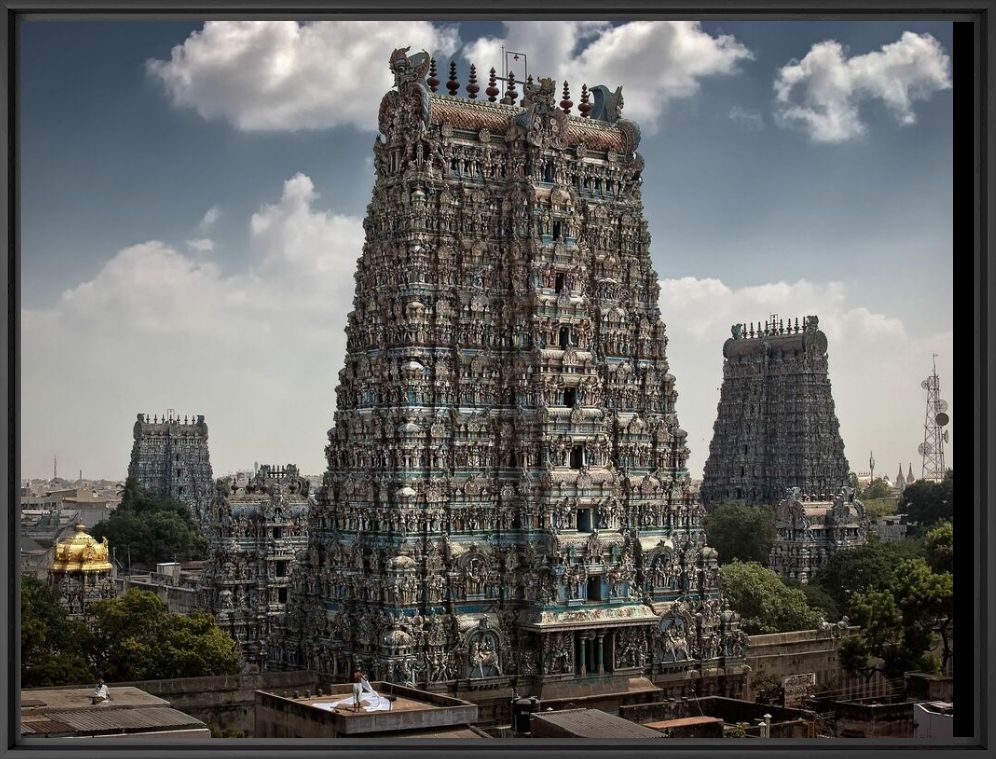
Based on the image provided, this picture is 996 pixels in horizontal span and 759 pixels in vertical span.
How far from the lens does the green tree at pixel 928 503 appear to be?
51188 mm

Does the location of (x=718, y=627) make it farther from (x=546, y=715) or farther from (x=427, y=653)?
(x=546, y=715)

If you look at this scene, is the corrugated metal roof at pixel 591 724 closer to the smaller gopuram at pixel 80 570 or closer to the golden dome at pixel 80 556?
the smaller gopuram at pixel 80 570

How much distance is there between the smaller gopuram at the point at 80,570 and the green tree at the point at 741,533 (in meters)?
19.5

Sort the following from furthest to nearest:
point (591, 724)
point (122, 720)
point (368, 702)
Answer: point (368, 702), point (591, 724), point (122, 720)

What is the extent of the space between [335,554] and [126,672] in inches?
199

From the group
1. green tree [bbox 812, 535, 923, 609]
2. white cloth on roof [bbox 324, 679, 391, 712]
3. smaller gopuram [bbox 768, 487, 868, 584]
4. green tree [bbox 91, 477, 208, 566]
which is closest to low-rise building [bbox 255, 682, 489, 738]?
white cloth on roof [bbox 324, 679, 391, 712]

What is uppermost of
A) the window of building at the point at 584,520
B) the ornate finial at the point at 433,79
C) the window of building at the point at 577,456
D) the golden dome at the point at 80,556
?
the ornate finial at the point at 433,79

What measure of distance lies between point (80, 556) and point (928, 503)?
2756 centimetres

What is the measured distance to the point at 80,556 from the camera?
41.7m

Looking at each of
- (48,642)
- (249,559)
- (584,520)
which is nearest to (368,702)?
(584,520)

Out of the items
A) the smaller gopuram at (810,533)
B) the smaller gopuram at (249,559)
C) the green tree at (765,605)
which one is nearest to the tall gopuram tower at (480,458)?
the smaller gopuram at (249,559)

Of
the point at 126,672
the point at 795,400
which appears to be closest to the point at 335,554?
the point at 126,672

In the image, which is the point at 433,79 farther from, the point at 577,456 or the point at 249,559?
the point at 249,559

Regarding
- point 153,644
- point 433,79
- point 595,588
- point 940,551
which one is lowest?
point 153,644
